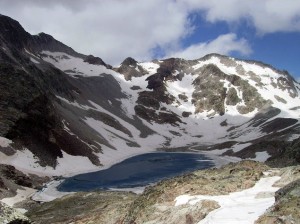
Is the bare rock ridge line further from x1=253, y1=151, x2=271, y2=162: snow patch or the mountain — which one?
x1=253, y1=151, x2=271, y2=162: snow patch

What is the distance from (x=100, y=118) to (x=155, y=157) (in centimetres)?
3254

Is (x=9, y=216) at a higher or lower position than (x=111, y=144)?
lower

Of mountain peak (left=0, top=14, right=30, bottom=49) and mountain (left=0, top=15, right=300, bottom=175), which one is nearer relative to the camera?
mountain (left=0, top=15, right=300, bottom=175)

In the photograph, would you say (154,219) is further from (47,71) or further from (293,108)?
(293,108)

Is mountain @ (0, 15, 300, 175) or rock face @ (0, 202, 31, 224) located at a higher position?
mountain @ (0, 15, 300, 175)

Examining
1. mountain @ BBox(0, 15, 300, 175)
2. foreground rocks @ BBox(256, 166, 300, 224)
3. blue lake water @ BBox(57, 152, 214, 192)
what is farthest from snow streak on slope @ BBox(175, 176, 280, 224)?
blue lake water @ BBox(57, 152, 214, 192)

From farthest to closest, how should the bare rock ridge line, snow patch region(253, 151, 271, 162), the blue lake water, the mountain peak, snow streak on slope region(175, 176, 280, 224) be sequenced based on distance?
the mountain peak, snow patch region(253, 151, 271, 162), the blue lake water, the bare rock ridge line, snow streak on slope region(175, 176, 280, 224)

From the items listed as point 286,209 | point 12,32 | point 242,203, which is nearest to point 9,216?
point 286,209

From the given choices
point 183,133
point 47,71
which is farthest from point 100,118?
point 183,133

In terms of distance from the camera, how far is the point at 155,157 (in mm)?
123250

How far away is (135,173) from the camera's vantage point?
9006 cm

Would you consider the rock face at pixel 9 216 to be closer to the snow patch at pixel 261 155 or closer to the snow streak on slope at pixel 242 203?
the snow streak on slope at pixel 242 203

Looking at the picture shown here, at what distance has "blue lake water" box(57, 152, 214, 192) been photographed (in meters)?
74.3

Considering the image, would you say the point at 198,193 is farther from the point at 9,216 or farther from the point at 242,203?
the point at 9,216
